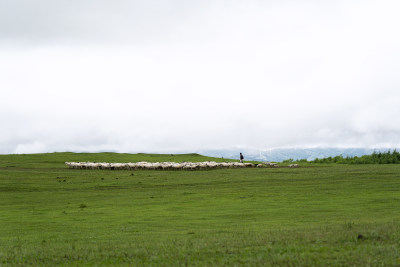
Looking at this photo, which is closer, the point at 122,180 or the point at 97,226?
the point at 97,226

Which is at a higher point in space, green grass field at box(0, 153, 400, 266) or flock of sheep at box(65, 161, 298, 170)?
flock of sheep at box(65, 161, 298, 170)

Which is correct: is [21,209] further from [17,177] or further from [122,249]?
[17,177]

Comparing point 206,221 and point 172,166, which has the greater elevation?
point 172,166

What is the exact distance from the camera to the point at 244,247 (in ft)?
39.3

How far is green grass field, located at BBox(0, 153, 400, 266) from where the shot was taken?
11.2 meters

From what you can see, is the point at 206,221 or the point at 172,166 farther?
the point at 172,166

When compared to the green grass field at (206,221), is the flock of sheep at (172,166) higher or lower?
higher

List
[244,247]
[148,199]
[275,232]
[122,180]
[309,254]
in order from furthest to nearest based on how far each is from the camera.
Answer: [122,180], [148,199], [275,232], [244,247], [309,254]

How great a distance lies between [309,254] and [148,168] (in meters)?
49.0

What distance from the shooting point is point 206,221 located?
18.9 m

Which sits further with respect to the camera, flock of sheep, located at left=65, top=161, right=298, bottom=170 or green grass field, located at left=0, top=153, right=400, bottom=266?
flock of sheep, located at left=65, top=161, right=298, bottom=170

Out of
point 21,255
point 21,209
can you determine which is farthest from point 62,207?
point 21,255

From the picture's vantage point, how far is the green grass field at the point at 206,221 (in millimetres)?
11227

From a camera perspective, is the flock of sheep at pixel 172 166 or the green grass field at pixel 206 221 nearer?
the green grass field at pixel 206 221
